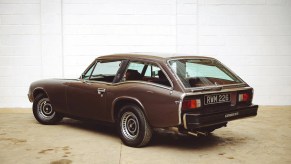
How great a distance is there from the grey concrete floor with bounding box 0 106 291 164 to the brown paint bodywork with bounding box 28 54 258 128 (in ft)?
1.47

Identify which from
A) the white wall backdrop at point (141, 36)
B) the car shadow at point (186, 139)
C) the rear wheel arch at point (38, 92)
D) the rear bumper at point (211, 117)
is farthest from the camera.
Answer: the white wall backdrop at point (141, 36)

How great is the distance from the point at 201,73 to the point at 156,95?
87cm

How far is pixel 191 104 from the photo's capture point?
4.78 m

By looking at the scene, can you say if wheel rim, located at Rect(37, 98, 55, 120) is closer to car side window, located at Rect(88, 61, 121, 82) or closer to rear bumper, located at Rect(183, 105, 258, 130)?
car side window, located at Rect(88, 61, 121, 82)

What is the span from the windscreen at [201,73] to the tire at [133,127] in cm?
84

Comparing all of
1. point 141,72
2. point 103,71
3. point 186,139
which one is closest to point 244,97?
point 186,139

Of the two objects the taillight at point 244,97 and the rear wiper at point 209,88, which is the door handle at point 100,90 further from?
the taillight at point 244,97

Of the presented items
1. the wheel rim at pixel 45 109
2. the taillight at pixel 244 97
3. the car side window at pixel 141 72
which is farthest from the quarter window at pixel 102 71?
the taillight at pixel 244 97

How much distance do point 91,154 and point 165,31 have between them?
4.92 metres

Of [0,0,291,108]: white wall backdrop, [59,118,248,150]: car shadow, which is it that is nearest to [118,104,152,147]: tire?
[59,118,248,150]: car shadow

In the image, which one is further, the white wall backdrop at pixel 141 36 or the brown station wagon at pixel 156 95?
the white wall backdrop at pixel 141 36

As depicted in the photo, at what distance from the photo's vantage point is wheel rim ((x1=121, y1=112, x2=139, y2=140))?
214 inches

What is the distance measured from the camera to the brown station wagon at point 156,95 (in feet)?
15.9

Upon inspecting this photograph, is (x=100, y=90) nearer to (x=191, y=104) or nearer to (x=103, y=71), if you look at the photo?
(x=103, y=71)
